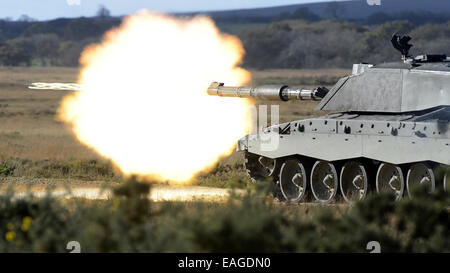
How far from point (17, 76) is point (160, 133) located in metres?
54.2

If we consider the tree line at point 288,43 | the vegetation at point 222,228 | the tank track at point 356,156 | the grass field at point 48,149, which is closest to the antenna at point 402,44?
the tank track at point 356,156

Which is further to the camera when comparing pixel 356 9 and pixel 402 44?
pixel 356 9

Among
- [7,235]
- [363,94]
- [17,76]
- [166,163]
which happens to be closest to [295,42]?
[17,76]

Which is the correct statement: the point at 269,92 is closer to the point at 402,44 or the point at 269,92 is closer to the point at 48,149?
the point at 402,44

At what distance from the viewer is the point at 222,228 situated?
10.7m

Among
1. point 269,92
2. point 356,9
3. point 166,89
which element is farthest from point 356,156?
point 356,9

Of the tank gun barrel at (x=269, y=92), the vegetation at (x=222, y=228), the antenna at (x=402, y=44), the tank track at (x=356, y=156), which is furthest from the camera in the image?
the tank gun barrel at (x=269, y=92)

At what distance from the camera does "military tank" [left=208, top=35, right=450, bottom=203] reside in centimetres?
1808

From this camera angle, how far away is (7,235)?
1243cm

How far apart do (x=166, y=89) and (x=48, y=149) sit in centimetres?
880

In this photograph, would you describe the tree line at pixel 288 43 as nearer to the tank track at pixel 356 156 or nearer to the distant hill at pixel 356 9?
the distant hill at pixel 356 9

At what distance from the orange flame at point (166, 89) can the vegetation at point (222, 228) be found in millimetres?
11520

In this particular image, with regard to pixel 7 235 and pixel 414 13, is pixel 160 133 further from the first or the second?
pixel 414 13

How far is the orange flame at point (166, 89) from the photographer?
2519 cm
